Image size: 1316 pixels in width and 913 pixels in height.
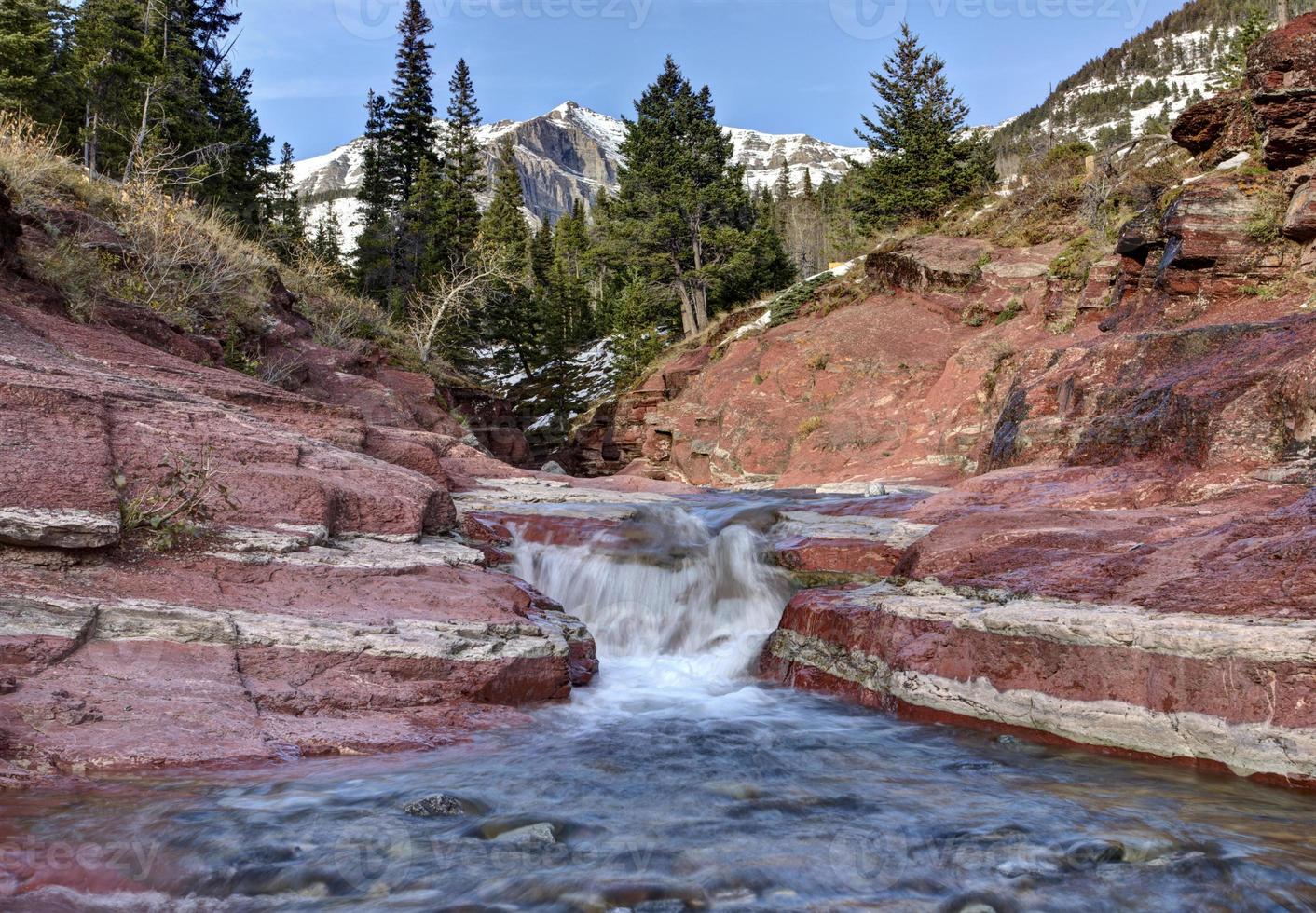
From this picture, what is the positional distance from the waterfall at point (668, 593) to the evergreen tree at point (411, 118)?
3790cm

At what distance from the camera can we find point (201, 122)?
108ft

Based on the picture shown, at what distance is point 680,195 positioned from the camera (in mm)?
37094

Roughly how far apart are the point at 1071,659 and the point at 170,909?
19.0 feet

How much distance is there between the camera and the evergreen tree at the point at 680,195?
1481 inches

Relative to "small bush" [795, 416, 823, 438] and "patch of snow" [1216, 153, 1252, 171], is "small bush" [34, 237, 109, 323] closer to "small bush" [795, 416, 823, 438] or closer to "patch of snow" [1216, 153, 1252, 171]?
"small bush" [795, 416, 823, 438]

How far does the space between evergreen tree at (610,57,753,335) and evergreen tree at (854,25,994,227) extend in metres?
6.62

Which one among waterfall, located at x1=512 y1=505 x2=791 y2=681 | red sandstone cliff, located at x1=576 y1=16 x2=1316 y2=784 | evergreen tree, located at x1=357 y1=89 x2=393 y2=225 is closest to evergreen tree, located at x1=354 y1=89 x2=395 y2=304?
evergreen tree, located at x1=357 y1=89 x2=393 y2=225

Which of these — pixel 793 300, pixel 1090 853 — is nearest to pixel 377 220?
pixel 793 300

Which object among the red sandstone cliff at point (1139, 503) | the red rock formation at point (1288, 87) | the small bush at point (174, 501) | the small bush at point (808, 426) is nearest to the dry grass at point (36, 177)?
the small bush at point (174, 501)

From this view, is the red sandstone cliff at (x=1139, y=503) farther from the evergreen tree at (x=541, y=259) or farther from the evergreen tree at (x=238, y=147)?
the evergreen tree at (x=541, y=259)

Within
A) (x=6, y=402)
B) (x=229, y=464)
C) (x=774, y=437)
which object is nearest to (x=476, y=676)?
(x=229, y=464)

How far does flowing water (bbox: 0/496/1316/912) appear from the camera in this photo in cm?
370

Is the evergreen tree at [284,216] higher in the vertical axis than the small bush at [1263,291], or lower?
higher

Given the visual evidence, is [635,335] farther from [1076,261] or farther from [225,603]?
[225,603]
